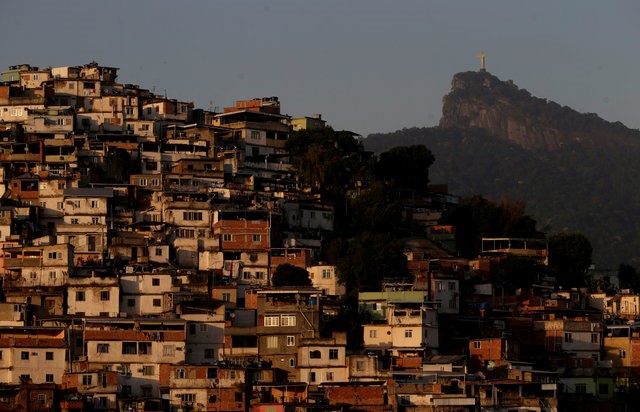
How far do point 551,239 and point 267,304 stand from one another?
23245 mm

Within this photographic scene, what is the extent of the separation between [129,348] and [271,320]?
502 centimetres

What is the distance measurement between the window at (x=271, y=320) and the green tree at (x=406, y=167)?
26.6 m

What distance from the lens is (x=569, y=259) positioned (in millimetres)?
74000

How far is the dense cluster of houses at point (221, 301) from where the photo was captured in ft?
169

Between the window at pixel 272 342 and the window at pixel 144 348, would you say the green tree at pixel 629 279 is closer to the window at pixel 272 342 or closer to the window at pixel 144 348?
the window at pixel 272 342

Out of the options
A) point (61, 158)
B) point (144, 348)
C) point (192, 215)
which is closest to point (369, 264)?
point (192, 215)

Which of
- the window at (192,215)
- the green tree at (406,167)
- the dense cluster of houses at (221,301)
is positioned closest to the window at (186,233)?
the dense cluster of houses at (221,301)

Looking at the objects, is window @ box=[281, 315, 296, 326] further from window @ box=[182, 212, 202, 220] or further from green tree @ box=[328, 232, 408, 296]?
window @ box=[182, 212, 202, 220]

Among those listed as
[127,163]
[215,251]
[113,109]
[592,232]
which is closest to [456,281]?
[215,251]

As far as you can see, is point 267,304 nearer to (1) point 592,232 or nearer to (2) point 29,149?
(2) point 29,149

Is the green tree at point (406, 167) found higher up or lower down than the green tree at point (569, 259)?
higher up

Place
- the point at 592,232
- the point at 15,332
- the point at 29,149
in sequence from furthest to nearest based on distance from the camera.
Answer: the point at 592,232 → the point at 29,149 → the point at 15,332

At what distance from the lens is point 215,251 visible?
2569 inches

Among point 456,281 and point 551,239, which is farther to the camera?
point 551,239
